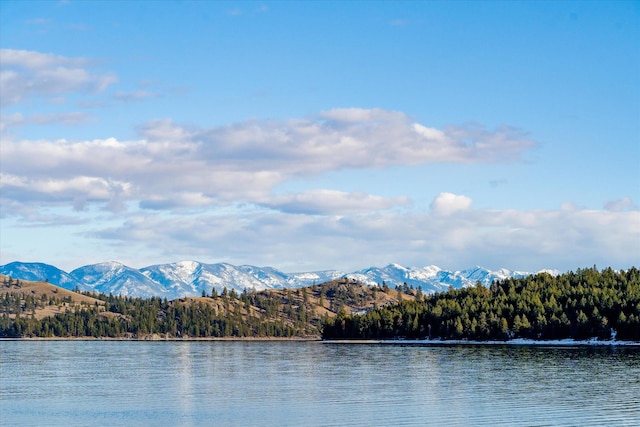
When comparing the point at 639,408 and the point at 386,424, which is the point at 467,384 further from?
the point at 386,424

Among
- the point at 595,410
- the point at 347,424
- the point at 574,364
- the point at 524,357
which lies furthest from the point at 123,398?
the point at 524,357

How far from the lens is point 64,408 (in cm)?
9519

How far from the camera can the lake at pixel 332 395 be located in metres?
83.8

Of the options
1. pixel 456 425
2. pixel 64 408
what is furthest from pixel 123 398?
pixel 456 425

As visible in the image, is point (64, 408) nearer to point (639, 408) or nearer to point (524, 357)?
point (639, 408)

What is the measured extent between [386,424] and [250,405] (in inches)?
871

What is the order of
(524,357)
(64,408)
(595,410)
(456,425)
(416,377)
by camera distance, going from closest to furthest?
(456,425) → (595,410) → (64,408) → (416,377) → (524,357)

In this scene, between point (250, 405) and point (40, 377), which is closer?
point (250, 405)

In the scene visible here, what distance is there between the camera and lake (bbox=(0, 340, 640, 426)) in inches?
3297

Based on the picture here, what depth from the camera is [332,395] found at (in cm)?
10588

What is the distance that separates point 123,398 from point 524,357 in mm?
116306

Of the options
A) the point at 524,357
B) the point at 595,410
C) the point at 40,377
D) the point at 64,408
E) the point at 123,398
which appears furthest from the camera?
the point at 524,357

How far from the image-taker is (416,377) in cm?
13562

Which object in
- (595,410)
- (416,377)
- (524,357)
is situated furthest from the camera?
(524,357)
